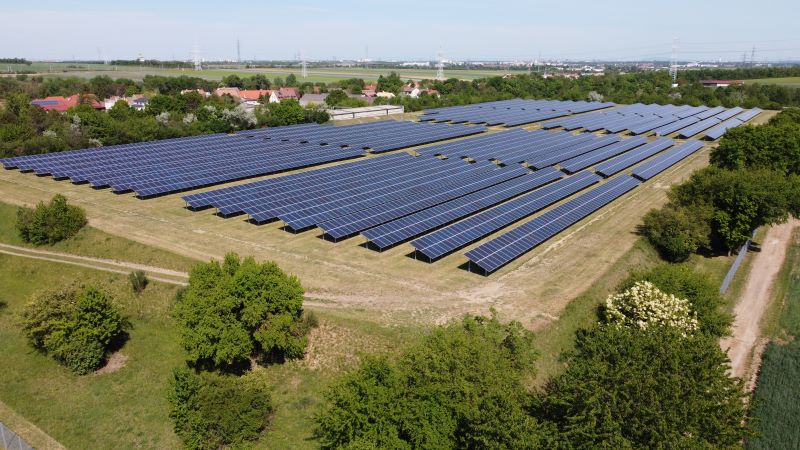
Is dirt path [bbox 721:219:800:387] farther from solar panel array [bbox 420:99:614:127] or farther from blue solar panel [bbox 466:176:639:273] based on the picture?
solar panel array [bbox 420:99:614:127]

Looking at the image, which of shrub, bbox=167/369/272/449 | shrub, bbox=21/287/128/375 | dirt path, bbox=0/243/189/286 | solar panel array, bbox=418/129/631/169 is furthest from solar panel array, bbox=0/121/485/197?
shrub, bbox=167/369/272/449

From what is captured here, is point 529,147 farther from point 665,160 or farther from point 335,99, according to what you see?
→ point 335,99

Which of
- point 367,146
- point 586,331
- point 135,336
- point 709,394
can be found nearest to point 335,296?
point 135,336

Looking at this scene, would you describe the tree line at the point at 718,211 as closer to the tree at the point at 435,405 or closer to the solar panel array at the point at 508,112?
the tree at the point at 435,405

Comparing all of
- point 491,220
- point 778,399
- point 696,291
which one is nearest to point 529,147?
point 491,220

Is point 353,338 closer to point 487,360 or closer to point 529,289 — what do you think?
point 487,360

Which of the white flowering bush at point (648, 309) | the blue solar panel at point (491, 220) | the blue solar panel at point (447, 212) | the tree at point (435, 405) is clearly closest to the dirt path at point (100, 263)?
the blue solar panel at point (447, 212)
